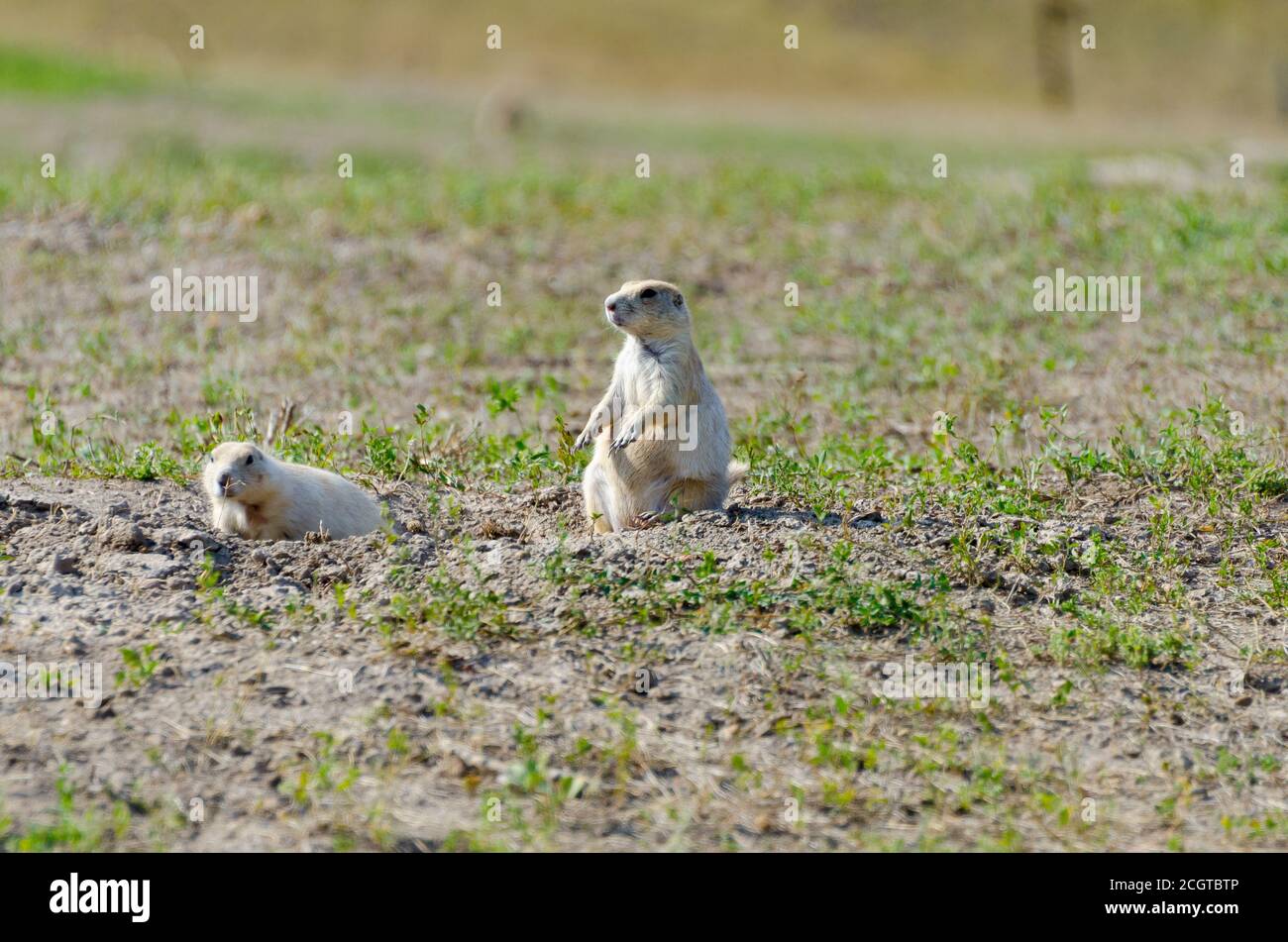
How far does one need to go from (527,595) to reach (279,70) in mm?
35015

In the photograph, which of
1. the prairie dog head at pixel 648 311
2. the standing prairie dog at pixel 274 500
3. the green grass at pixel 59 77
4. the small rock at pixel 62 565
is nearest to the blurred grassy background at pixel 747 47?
the green grass at pixel 59 77

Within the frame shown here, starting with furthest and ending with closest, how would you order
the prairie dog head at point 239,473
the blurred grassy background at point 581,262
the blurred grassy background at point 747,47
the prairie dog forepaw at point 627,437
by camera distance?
the blurred grassy background at point 747,47 < the blurred grassy background at point 581,262 < the prairie dog head at point 239,473 < the prairie dog forepaw at point 627,437

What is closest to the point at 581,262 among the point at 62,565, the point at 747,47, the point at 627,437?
the point at 627,437

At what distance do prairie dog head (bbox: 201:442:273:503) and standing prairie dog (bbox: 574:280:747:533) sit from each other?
1472 millimetres

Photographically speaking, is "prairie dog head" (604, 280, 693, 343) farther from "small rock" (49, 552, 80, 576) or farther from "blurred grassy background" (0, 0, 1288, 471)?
"small rock" (49, 552, 80, 576)

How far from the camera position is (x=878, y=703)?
5.54m

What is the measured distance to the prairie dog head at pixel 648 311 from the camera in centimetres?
680

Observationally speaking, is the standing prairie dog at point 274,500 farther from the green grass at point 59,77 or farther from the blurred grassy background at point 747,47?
the blurred grassy background at point 747,47

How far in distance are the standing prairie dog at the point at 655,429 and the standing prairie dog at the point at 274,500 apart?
1140 mm

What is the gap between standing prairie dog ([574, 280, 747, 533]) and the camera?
6.72m

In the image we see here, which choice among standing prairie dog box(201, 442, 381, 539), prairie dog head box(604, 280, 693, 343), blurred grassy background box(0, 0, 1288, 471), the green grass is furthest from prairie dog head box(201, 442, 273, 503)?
the green grass

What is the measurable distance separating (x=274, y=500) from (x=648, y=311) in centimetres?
193
